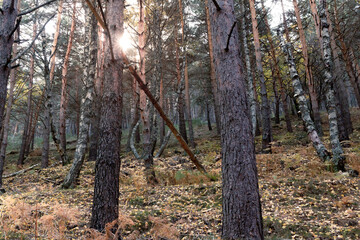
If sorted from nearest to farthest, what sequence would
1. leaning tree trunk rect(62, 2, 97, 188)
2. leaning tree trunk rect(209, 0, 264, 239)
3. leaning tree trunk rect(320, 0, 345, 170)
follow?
leaning tree trunk rect(209, 0, 264, 239)
leaning tree trunk rect(320, 0, 345, 170)
leaning tree trunk rect(62, 2, 97, 188)

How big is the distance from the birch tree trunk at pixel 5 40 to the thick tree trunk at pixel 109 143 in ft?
3.73

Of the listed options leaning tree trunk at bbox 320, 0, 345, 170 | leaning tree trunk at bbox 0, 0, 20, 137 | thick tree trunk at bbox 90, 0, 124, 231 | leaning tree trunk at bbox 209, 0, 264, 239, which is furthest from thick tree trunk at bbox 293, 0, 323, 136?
leaning tree trunk at bbox 0, 0, 20, 137

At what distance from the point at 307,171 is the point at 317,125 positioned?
6.81m

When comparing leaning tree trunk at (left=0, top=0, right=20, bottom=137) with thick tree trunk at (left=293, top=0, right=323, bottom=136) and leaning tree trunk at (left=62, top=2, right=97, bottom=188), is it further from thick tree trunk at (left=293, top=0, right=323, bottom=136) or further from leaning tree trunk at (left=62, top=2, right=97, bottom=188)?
thick tree trunk at (left=293, top=0, right=323, bottom=136)

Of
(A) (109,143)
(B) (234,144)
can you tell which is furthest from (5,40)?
(B) (234,144)

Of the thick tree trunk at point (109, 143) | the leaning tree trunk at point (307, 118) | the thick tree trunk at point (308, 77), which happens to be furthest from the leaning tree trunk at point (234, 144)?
the thick tree trunk at point (308, 77)

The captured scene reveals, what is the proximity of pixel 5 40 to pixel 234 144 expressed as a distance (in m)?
3.02

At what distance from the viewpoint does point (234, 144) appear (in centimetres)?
253

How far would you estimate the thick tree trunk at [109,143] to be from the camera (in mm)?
2900

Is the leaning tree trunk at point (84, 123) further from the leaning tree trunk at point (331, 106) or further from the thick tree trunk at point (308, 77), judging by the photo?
the thick tree trunk at point (308, 77)

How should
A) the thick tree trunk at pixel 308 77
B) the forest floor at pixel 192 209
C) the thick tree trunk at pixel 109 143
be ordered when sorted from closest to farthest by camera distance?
the forest floor at pixel 192 209
the thick tree trunk at pixel 109 143
the thick tree trunk at pixel 308 77

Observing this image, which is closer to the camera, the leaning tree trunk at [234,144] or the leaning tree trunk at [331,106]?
the leaning tree trunk at [234,144]

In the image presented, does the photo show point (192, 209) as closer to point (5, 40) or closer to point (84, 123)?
point (5, 40)

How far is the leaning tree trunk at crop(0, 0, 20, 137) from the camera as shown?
7.95 feet
